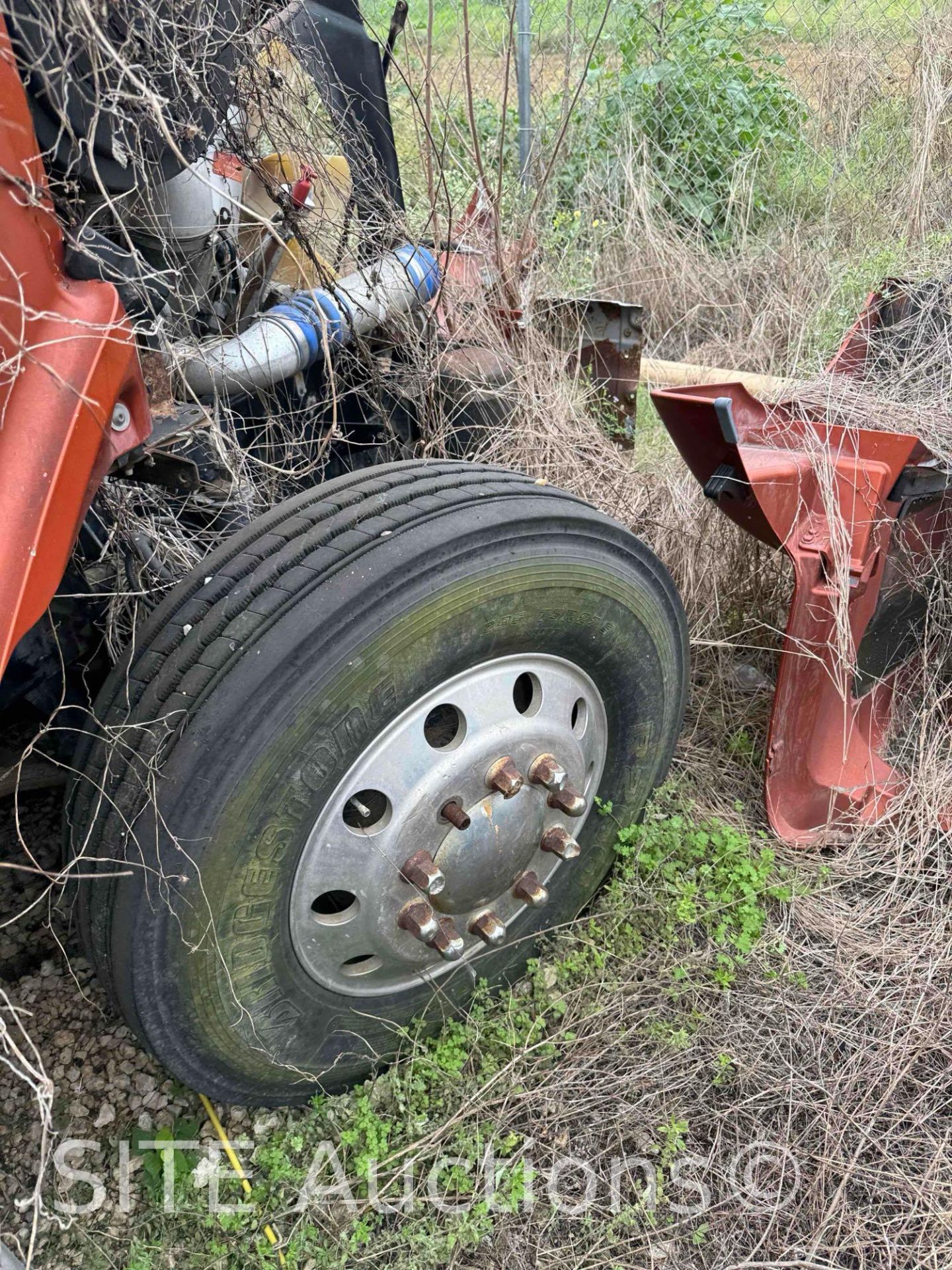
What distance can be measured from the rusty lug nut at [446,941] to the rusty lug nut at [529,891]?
0.22 m

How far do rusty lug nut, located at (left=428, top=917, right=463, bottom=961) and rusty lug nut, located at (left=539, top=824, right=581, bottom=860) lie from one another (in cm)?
28

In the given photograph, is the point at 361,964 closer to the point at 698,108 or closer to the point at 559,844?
the point at 559,844

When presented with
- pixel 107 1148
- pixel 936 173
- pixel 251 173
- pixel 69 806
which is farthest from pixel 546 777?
pixel 936 173

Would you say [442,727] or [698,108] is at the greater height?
[698,108]

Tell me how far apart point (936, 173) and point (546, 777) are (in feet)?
16.5

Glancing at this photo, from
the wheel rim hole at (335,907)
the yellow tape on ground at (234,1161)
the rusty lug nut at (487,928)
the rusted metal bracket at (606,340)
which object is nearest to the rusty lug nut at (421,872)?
the wheel rim hole at (335,907)

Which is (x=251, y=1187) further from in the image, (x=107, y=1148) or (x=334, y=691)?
(x=334, y=691)

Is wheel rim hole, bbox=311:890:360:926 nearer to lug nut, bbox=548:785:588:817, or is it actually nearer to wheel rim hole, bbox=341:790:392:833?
wheel rim hole, bbox=341:790:392:833

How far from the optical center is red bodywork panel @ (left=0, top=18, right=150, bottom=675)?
1.07 m

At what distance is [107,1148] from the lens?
183 cm

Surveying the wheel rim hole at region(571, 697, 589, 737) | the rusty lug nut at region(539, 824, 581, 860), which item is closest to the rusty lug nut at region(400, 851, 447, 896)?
the rusty lug nut at region(539, 824, 581, 860)

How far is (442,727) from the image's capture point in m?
1.76

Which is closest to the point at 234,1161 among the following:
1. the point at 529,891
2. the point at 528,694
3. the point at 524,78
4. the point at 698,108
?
the point at 529,891

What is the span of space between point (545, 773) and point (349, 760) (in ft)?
1.53
